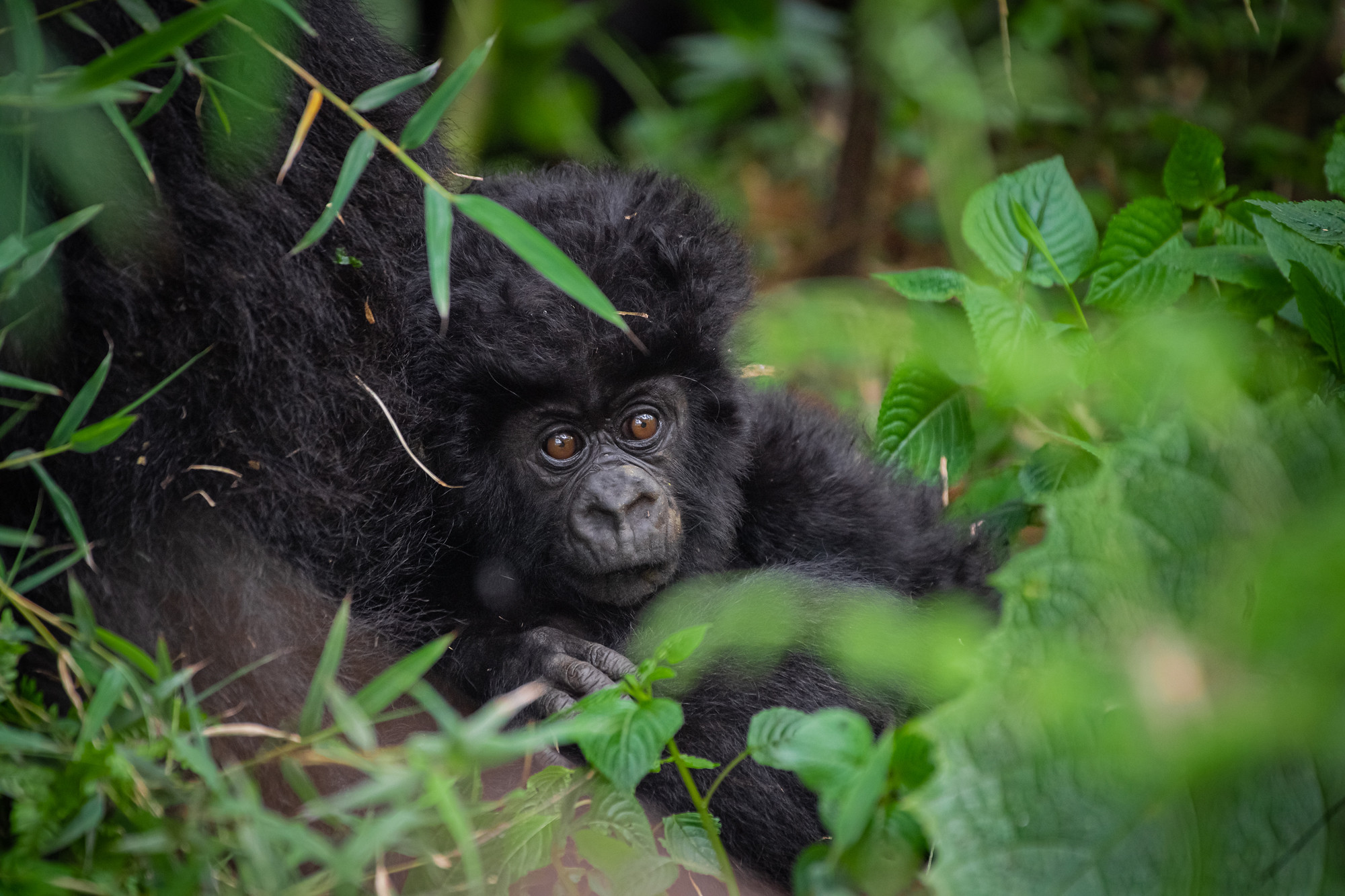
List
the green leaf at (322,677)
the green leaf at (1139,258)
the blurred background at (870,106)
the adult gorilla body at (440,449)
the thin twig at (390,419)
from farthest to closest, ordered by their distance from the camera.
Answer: the blurred background at (870,106) < the green leaf at (1139,258) < the thin twig at (390,419) < the adult gorilla body at (440,449) < the green leaf at (322,677)

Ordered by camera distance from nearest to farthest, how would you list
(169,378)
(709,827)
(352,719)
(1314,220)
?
(352,719), (709,827), (169,378), (1314,220)

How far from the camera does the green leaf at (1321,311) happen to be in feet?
5.83

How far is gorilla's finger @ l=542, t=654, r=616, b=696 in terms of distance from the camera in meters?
1.91

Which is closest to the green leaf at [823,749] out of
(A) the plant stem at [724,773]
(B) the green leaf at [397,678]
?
(A) the plant stem at [724,773]

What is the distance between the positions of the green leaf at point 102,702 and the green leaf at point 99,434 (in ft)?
0.97

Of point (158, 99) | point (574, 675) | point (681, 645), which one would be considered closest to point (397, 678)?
point (681, 645)

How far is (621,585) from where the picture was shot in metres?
2.23

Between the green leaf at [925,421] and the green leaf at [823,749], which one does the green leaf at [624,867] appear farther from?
the green leaf at [925,421]

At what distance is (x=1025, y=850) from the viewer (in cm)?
121

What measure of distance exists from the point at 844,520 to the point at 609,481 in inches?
26.2

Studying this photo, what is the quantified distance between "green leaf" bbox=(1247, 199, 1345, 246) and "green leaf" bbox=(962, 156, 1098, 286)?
370 millimetres

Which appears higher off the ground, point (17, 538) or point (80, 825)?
point (17, 538)

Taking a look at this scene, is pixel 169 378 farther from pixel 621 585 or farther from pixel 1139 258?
pixel 1139 258

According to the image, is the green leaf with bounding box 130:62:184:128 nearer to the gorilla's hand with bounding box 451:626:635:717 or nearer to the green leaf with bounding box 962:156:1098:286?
the gorilla's hand with bounding box 451:626:635:717
